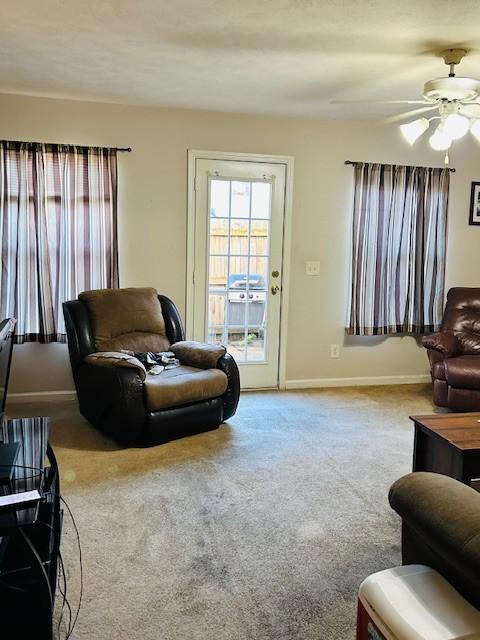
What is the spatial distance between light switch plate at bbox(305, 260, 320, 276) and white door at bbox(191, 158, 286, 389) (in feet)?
0.86

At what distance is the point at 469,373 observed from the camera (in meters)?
4.02

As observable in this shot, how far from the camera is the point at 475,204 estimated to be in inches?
200

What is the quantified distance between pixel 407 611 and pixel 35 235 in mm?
3714

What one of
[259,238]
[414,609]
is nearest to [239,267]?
[259,238]

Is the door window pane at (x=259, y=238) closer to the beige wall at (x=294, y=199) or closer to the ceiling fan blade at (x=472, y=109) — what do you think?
the beige wall at (x=294, y=199)

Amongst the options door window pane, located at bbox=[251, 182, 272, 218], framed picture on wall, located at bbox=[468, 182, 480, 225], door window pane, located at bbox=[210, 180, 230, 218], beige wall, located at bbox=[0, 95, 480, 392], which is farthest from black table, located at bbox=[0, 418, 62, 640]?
framed picture on wall, located at bbox=[468, 182, 480, 225]

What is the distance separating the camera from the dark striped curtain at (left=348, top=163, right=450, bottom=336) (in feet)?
15.7

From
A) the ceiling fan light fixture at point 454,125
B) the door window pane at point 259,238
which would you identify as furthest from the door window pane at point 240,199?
the ceiling fan light fixture at point 454,125

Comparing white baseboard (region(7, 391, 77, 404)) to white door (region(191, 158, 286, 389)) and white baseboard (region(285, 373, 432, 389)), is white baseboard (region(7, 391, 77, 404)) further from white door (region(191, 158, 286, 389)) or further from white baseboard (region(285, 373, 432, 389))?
white baseboard (region(285, 373, 432, 389))

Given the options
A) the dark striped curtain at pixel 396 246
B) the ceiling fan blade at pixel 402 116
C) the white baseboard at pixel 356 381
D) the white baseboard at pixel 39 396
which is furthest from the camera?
the white baseboard at pixel 356 381

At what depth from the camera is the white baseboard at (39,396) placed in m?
4.30

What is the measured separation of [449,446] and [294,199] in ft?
9.40

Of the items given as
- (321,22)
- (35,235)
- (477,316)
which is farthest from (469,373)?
(35,235)

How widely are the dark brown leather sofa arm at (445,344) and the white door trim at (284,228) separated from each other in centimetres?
122
